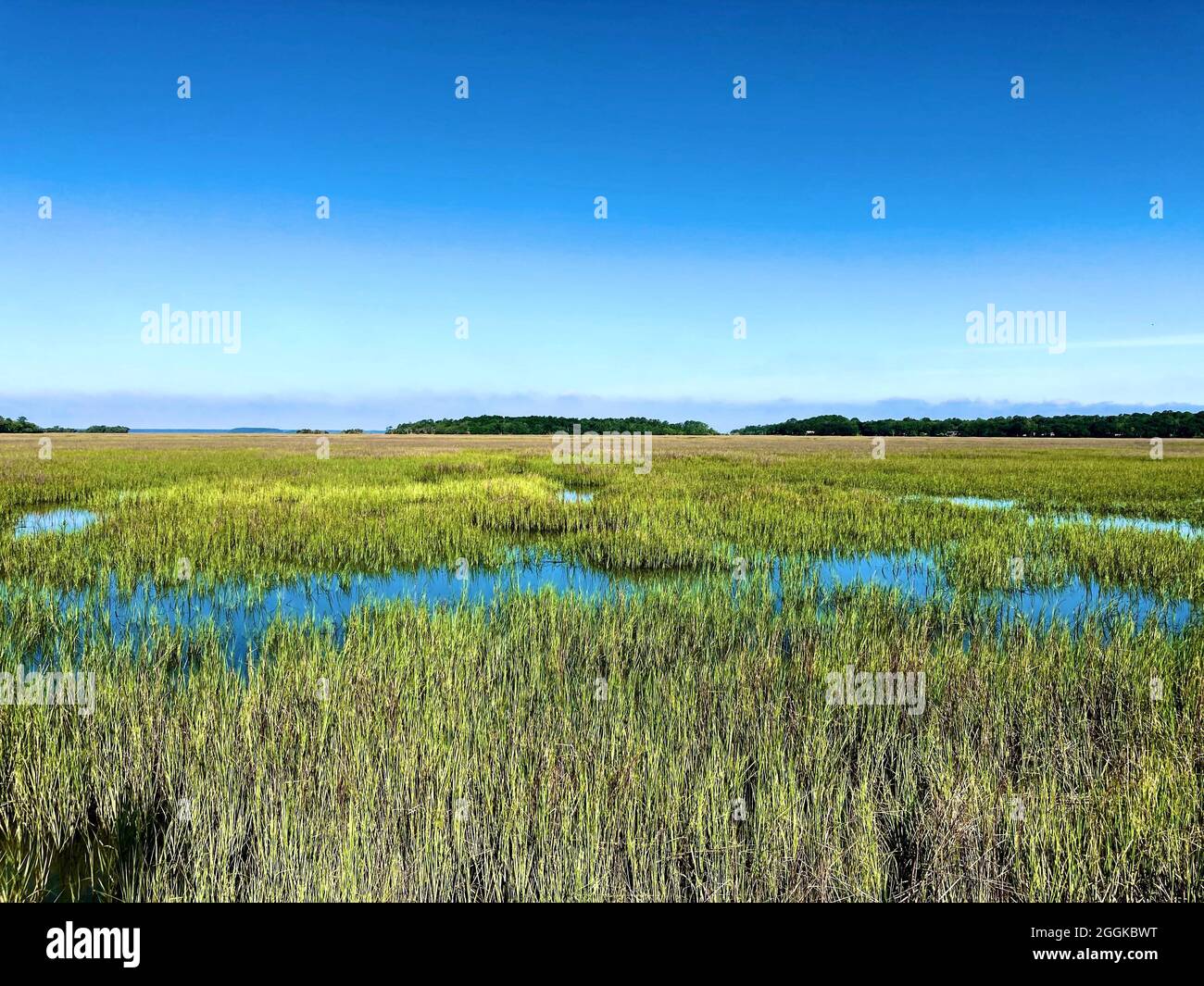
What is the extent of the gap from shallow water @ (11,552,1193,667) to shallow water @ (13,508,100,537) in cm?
530

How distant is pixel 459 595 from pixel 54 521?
1214cm

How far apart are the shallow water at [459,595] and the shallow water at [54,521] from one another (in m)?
5.30

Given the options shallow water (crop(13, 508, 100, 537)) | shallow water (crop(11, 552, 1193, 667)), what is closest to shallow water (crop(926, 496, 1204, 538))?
shallow water (crop(11, 552, 1193, 667))

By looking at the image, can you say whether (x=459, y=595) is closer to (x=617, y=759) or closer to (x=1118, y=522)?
(x=617, y=759)

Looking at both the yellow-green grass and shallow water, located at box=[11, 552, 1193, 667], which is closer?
the yellow-green grass

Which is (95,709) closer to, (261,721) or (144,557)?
(261,721)

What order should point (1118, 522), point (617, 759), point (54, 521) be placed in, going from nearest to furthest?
point (617, 759), point (54, 521), point (1118, 522)

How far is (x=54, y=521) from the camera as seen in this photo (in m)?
14.4

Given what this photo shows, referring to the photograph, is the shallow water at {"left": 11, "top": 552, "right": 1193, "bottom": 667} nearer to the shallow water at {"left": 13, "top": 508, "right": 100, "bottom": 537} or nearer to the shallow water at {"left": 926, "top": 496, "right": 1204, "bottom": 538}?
the shallow water at {"left": 13, "top": 508, "right": 100, "bottom": 537}

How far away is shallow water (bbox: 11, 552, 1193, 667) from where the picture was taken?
7527mm

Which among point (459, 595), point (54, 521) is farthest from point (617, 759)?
point (54, 521)

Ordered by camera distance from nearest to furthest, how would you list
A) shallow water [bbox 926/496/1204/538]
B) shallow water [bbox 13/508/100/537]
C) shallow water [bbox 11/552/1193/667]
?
shallow water [bbox 11/552/1193/667] → shallow water [bbox 13/508/100/537] → shallow water [bbox 926/496/1204/538]

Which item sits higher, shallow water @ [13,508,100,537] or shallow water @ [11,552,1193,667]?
shallow water @ [13,508,100,537]

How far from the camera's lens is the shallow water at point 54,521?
41.6 feet
